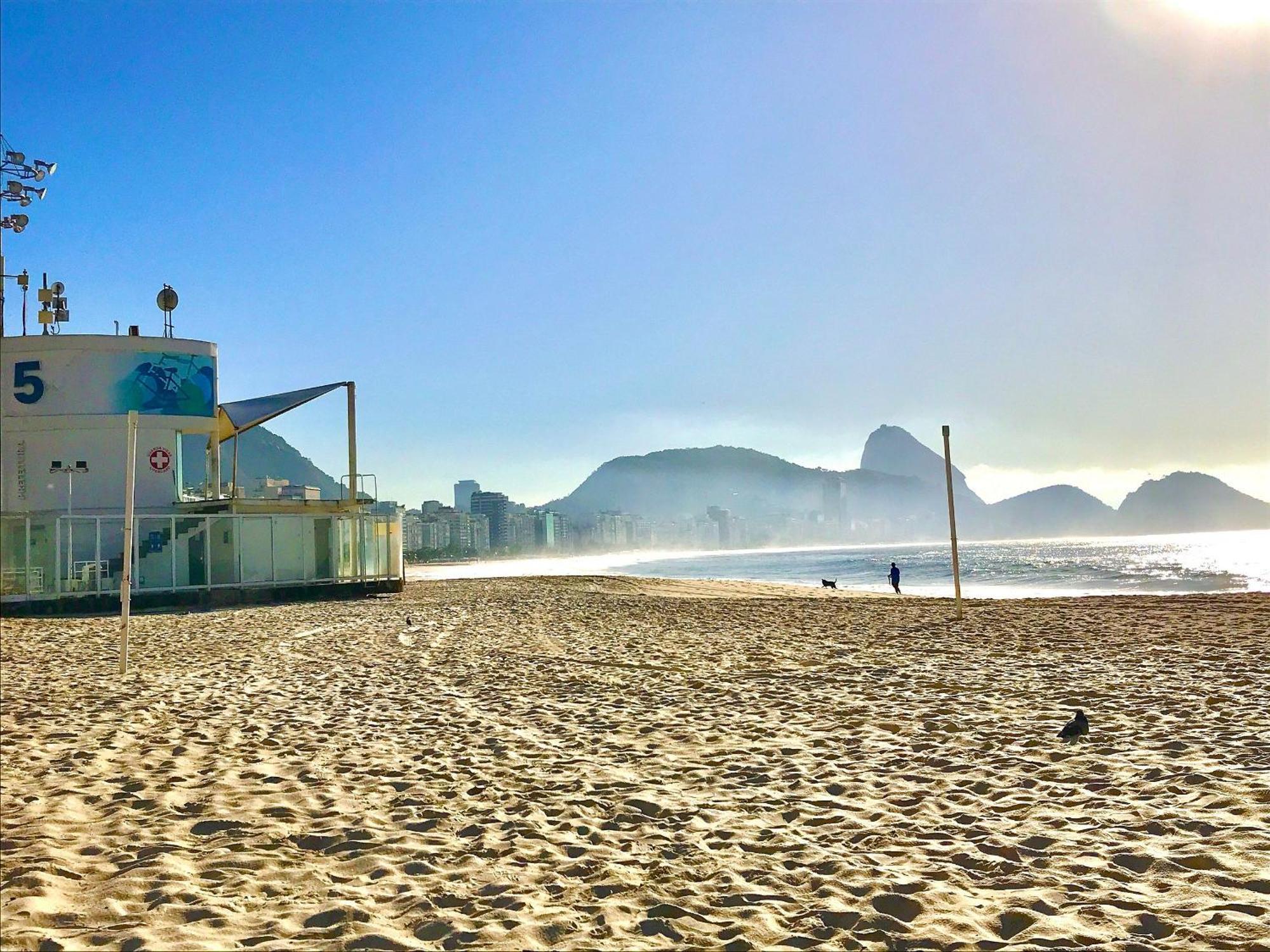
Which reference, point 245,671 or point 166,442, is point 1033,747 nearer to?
point 245,671

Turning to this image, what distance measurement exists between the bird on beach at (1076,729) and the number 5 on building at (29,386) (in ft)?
102

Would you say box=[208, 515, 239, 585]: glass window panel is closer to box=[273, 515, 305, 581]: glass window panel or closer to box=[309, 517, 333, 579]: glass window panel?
box=[273, 515, 305, 581]: glass window panel

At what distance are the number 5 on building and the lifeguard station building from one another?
0.13 ft

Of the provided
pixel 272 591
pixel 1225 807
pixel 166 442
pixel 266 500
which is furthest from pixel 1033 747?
pixel 166 442

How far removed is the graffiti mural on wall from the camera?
28125 mm

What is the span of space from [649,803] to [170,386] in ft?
94.7

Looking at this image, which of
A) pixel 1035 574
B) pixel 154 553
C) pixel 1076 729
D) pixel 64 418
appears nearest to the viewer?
pixel 1076 729

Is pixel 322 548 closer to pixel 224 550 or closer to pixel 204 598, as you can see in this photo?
pixel 224 550

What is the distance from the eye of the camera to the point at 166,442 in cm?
2881

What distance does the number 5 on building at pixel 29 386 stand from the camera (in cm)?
2764

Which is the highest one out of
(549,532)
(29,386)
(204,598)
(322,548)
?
(29,386)

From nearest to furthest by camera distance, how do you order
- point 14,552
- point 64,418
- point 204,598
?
point 14,552 → point 204,598 → point 64,418

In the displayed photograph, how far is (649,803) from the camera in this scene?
16.9ft

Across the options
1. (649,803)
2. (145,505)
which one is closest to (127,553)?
(649,803)
